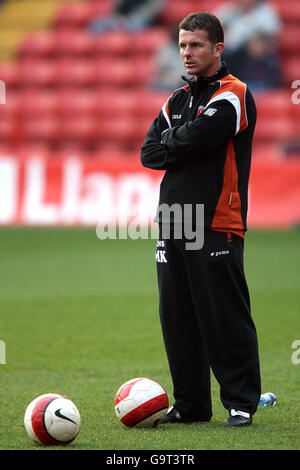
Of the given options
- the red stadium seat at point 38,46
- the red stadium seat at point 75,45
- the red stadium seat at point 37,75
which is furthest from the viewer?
the red stadium seat at point 38,46

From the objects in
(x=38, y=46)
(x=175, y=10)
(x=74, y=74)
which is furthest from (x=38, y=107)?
(x=175, y=10)

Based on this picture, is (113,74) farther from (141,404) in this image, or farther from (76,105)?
(141,404)

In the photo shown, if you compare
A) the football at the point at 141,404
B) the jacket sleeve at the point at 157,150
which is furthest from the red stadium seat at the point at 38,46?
the football at the point at 141,404

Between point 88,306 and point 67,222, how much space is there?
25.0 feet

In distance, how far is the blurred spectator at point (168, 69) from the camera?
20.5 meters

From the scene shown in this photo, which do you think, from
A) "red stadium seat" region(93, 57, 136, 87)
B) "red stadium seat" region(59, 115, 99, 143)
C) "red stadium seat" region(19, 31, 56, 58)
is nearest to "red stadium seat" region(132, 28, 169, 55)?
"red stadium seat" region(93, 57, 136, 87)

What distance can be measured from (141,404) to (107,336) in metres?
3.01

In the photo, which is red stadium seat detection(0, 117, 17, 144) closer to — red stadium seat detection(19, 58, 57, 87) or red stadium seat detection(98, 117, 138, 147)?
red stadium seat detection(19, 58, 57, 87)

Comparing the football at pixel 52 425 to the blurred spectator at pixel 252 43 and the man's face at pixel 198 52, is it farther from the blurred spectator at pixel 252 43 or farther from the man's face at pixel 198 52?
the blurred spectator at pixel 252 43

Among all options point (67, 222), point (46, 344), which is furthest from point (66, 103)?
point (46, 344)

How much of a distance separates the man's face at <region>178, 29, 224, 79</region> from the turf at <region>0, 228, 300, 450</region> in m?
1.96

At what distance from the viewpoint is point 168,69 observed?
20625 mm

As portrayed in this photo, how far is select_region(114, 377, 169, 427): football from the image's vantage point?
4.76m

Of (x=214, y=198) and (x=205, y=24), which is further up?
(x=205, y=24)
